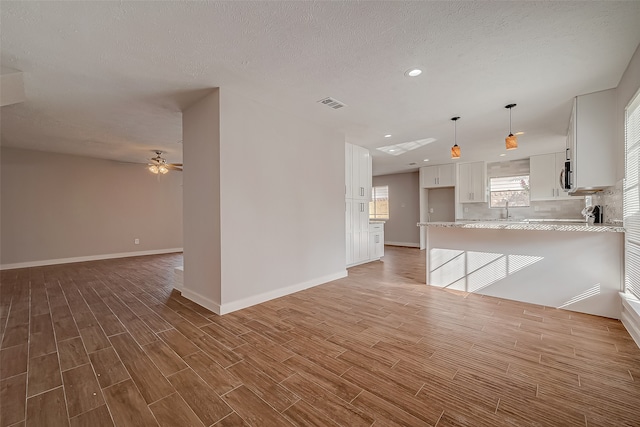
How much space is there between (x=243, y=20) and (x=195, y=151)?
185cm

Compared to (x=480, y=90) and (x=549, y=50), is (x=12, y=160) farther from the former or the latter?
(x=549, y=50)

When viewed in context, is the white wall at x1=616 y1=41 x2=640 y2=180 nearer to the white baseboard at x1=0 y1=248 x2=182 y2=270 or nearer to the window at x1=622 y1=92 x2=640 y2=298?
the window at x1=622 y1=92 x2=640 y2=298

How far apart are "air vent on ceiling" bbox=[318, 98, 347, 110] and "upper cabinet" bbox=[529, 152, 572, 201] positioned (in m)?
5.56

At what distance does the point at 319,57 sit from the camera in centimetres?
227

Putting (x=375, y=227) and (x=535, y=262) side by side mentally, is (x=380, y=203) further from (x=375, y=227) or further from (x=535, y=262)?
(x=535, y=262)

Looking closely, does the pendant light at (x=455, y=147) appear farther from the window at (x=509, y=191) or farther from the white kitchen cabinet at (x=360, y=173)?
the window at (x=509, y=191)

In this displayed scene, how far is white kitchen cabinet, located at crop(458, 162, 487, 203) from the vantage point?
679 centimetres

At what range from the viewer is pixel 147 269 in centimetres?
520

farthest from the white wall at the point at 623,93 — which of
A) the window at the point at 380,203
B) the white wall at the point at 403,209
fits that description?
Result: the window at the point at 380,203

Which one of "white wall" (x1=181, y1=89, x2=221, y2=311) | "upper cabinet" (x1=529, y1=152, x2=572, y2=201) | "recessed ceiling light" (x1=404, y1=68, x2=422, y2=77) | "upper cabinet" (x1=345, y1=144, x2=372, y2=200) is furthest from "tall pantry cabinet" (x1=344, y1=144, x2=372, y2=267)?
"upper cabinet" (x1=529, y1=152, x2=572, y2=201)

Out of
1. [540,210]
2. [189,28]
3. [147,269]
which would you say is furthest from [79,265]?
[540,210]

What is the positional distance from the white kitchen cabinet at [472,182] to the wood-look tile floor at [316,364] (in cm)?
451

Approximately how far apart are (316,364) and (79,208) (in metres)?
7.21

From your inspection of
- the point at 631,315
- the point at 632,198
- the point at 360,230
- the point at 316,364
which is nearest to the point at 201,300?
the point at 316,364
